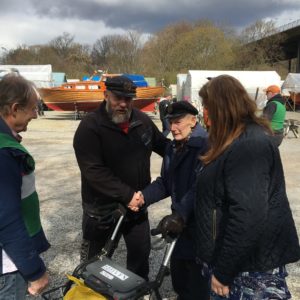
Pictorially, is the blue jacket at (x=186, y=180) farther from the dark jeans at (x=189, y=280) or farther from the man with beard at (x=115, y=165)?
the man with beard at (x=115, y=165)

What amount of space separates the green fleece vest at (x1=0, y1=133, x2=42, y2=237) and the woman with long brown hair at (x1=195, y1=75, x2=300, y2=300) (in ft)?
2.88

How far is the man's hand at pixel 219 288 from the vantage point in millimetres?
1920

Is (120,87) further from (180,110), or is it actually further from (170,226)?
(170,226)

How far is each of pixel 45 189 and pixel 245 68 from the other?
43.5 metres

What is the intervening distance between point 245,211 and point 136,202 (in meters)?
1.25

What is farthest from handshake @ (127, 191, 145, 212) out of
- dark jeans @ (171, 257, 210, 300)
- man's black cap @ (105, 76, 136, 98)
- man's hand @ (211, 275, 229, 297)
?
man's hand @ (211, 275, 229, 297)

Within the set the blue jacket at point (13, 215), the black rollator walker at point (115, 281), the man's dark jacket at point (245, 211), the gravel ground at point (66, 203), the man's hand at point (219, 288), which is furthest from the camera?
the gravel ground at point (66, 203)

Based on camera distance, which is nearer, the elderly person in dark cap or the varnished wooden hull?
the elderly person in dark cap

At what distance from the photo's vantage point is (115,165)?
116 inches

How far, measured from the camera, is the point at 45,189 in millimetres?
7133

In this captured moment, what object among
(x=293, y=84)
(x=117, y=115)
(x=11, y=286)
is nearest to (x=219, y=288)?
(x=11, y=286)

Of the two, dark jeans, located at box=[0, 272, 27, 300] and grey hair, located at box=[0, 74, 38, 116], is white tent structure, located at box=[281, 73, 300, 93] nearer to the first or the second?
grey hair, located at box=[0, 74, 38, 116]

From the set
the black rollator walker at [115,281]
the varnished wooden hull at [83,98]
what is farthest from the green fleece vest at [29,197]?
the varnished wooden hull at [83,98]

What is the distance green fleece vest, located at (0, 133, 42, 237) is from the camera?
178cm
